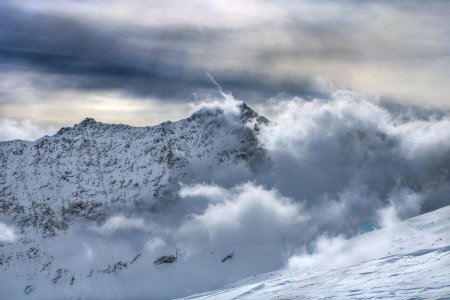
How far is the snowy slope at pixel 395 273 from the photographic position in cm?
4728

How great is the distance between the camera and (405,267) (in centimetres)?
5566

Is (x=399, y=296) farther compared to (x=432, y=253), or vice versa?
(x=432, y=253)

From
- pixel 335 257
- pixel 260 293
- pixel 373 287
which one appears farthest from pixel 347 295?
pixel 335 257

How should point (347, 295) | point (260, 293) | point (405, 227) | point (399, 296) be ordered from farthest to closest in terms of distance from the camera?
point (405, 227) < point (260, 293) < point (347, 295) < point (399, 296)

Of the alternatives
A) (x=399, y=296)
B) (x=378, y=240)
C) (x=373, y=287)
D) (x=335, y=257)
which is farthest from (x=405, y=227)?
(x=399, y=296)

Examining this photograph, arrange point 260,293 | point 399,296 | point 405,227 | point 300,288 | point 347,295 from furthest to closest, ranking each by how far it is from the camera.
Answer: point 405,227
point 260,293
point 300,288
point 347,295
point 399,296

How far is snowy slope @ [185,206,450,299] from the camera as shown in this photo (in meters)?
47.3

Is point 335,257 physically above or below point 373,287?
above

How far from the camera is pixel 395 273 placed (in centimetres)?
5412

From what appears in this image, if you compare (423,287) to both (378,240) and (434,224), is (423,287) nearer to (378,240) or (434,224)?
(434,224)

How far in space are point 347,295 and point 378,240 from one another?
34.3 meters

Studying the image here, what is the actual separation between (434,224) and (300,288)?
2052cm

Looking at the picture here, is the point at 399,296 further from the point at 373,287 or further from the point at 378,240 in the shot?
the point at 378,240

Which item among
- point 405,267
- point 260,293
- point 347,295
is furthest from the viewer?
point 260,293
